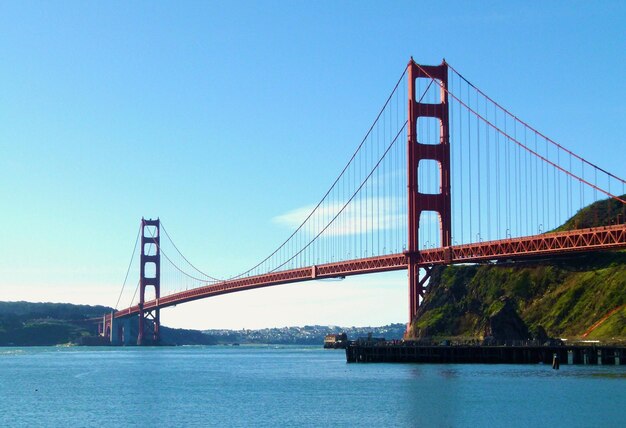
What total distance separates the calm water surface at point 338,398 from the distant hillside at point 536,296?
60.3 ft

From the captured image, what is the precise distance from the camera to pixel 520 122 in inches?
4481

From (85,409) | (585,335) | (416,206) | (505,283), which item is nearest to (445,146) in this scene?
(416,206)

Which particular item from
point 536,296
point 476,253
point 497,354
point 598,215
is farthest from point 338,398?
point 598,215

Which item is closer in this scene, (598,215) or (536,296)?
(536,296)

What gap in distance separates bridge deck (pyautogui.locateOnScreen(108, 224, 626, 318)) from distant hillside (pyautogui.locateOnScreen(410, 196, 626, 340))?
4988 millimetres

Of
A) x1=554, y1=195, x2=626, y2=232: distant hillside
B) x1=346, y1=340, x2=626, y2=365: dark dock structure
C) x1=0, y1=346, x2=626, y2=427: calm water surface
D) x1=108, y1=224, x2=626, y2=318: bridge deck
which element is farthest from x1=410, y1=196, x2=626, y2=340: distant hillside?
x1=0, y1=346, x2=626, y2=427: calm water surface

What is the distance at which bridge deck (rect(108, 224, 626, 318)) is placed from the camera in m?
98.4

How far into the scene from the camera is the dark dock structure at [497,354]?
315 feet

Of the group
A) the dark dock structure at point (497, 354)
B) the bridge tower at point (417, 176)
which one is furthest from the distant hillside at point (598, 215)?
the dark dock structure at point (497, 354)

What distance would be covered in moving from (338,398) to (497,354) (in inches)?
1380

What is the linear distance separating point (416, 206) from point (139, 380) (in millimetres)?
37556

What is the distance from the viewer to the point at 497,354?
10069 cm

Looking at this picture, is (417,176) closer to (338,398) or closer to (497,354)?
(497,354)

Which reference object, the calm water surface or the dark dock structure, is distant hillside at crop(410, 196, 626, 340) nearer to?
the dark dock structure
